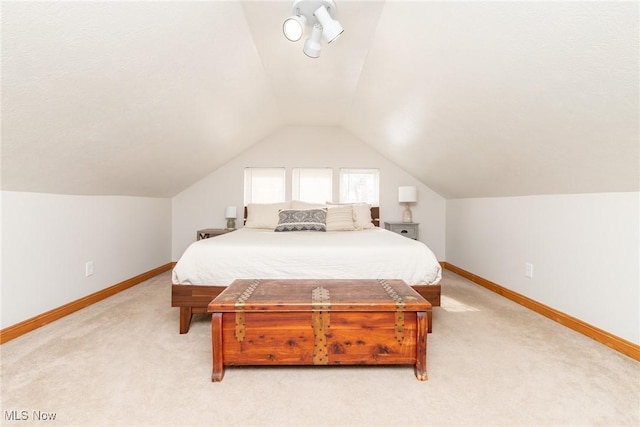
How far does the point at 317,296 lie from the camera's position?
1.67 meters

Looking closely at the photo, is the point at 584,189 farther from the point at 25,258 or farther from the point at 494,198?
the point at 25,258

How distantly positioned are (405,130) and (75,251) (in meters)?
3.36

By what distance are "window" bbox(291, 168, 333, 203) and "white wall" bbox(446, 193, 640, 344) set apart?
6.91 ft

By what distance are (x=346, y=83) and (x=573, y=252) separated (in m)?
2.47

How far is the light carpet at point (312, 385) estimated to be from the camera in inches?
51.3

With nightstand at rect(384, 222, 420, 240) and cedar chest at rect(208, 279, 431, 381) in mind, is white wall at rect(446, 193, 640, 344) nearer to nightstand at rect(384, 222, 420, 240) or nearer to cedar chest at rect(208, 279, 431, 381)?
nightstand at rect(384, 222, 420, 240)

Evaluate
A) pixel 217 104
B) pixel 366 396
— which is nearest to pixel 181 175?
pixel 217 104

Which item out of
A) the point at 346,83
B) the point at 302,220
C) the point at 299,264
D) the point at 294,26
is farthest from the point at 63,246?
the point at 346,83

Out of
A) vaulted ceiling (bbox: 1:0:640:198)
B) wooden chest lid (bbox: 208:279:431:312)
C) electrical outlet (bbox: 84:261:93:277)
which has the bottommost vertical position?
electrical outlet (bbox: 84:261:93:277)

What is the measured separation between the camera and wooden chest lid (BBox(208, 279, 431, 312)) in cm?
157

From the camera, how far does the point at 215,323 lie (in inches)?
61.8

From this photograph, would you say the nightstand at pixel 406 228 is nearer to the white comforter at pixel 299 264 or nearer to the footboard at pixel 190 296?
the white comforter at pixel 299 264

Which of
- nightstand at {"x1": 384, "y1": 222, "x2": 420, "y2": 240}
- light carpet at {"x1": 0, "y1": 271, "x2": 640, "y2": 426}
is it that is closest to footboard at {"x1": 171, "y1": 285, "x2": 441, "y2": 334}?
light carpet at {"x1": 0, "y1": 271, "x2": 640, "y2": 426}

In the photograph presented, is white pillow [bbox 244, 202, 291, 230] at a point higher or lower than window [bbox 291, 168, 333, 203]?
lower
